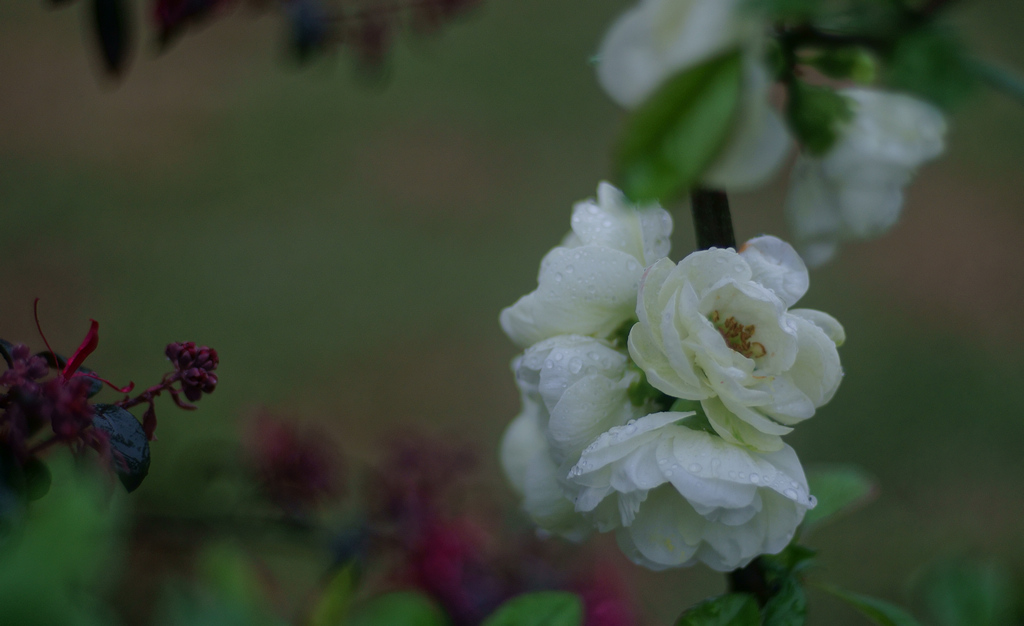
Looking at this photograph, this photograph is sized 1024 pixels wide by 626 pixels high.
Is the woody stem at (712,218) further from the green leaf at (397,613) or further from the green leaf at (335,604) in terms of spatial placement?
the green leaf at (335,604)

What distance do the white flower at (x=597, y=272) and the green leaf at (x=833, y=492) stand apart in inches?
10.9

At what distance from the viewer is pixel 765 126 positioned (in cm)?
40

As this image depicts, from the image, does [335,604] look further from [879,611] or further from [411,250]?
[411,250]

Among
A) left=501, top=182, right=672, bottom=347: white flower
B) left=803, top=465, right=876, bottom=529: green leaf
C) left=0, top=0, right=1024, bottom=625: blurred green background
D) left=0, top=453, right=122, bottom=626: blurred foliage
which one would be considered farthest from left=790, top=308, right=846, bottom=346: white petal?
left=0, top=0, right=1024, bottom=625: blurred green background

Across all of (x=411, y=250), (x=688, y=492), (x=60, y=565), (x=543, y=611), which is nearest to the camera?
(x=60, y=565)

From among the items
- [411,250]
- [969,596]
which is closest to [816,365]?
[969,596]

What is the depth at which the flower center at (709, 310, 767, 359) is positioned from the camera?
1.81ft

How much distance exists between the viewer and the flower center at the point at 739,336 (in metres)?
0.55

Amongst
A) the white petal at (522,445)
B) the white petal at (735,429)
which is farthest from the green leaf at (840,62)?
the white petal at (522,445)

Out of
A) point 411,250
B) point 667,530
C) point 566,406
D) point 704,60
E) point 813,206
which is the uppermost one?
point 704,60

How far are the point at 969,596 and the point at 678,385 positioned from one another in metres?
0.50

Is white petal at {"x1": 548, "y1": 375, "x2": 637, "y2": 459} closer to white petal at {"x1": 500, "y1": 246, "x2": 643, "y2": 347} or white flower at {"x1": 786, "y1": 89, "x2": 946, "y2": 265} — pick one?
white petal at {"x1": 500, "y1": 246, "x2": 643, "y2": 347}

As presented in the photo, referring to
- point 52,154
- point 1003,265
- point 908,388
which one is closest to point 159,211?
point 52,154

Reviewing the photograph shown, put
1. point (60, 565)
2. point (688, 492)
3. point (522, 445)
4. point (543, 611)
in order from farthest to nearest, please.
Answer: point (522, 445)
point (543, 611)
point (688, 492)
point (60, 565)
